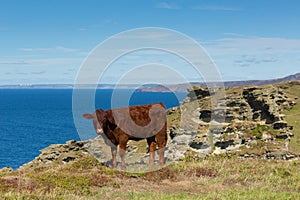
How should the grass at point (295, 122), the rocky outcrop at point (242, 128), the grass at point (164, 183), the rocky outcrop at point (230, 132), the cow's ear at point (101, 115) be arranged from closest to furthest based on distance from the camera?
the grass at point (164, 183)
the cow's ear at point (101, 115)
the rocky outcrop at point (230, 132)
the rocky outcrop at point (242, 128)
the grass at point (295, 122)

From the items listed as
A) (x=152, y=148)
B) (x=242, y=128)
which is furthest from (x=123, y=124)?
(x=242, y=128)

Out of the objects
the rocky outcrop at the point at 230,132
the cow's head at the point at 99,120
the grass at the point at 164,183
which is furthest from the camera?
the rocky outcrop at the point at 230,132

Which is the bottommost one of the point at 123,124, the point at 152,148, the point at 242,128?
the point at 242,128

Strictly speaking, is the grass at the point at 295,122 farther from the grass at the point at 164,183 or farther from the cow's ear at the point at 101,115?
the cow's ear at the point at 101,115

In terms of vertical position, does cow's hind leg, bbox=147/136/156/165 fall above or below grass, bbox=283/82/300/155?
above

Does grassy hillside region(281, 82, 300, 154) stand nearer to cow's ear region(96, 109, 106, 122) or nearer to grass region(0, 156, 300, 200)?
grass region(0, 156, 300, 200)

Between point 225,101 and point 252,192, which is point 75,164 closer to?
point 252,192

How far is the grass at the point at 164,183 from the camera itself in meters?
12.5

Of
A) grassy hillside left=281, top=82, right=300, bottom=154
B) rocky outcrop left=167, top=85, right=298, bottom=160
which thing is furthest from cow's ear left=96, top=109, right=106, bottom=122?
grassy hillside left=281, top=82, right=300, bottom=154

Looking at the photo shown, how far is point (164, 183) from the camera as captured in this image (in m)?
15.3

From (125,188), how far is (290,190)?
6.19 metres

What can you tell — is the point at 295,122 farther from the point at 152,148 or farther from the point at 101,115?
the point at 101,115

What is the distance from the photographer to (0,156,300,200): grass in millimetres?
12465

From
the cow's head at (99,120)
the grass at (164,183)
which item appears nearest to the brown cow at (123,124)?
the cow's head at (99,120)
